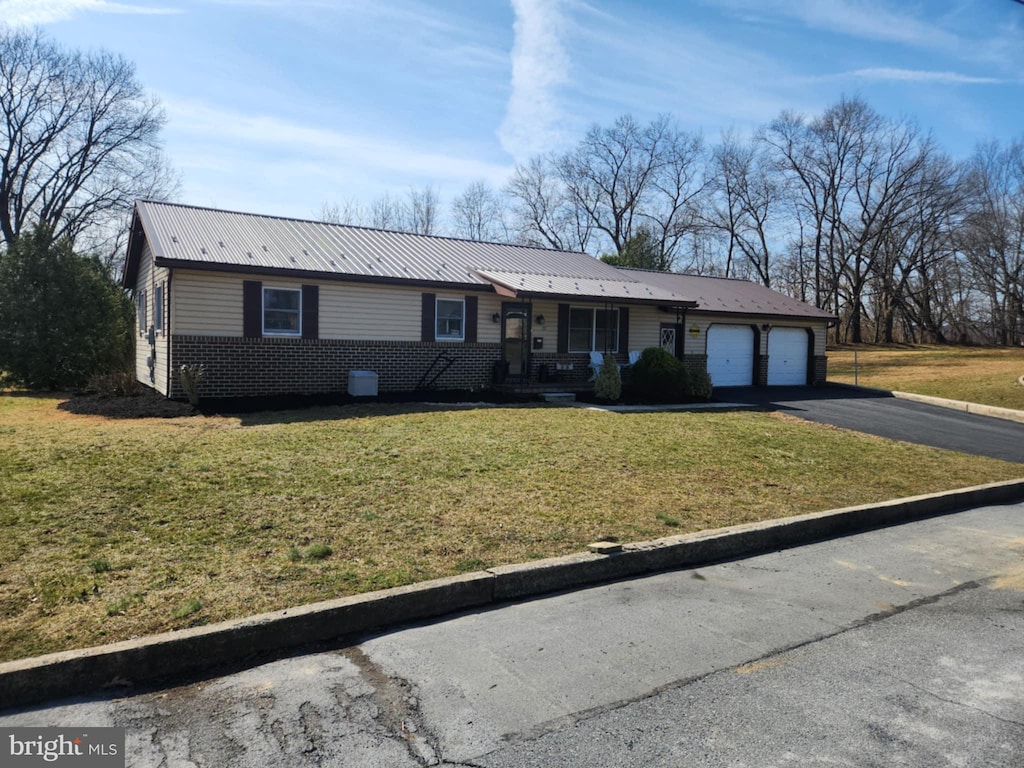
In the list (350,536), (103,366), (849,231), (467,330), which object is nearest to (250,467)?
(350,536)

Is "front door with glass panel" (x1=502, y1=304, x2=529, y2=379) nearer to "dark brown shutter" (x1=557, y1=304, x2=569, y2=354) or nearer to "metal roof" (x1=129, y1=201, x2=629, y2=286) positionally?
"dark brown shutter" (x1=557, y1=304, x2=569, y2=354)

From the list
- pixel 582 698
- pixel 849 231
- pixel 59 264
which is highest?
pixel 849 231

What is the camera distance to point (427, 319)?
1669 cm

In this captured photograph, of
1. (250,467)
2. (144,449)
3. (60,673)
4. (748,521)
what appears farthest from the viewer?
(144,449)

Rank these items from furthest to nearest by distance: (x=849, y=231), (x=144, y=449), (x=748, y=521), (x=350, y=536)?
(x=849, y=231), (x=144, y=449), (x=748, y=521), (x=350, y=536)

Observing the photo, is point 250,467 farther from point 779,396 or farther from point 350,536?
point 779,396

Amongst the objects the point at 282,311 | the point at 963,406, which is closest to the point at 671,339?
the point at 963,406

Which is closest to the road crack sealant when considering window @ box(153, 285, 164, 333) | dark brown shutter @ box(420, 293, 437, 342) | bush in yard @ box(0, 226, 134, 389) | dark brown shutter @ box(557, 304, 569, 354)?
dark brown shutter @ box(420, 293, 437, 342)

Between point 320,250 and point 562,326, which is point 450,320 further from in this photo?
point 320,250

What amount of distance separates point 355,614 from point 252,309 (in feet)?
38.6

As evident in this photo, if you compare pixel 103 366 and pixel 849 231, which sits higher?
pixel 849 231

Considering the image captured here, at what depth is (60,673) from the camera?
3396 millimetres

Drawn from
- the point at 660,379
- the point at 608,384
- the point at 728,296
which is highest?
the point at 728,296

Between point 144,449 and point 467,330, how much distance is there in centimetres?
956
